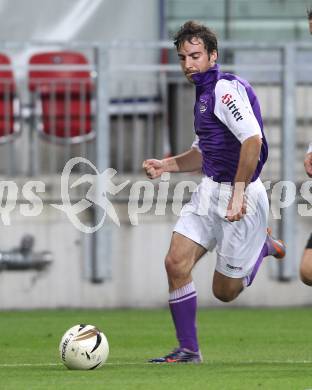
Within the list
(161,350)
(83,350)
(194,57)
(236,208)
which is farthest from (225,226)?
(161,350)

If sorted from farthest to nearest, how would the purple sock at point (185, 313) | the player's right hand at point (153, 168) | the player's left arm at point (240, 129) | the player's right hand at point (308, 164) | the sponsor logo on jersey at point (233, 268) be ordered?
the sponsor logo on jersey at point (233, 268), the player's right hand at point (153, 168), the purple sock at point (185, 313), the player's right hand at point (308, 164), the player's left arm at point (240, 129)

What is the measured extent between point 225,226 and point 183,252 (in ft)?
1.43

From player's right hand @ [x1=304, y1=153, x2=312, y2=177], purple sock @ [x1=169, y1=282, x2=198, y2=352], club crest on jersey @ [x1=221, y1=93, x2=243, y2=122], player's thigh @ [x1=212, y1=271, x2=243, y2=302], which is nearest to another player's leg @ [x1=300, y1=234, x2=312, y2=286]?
player's thigh @ [x1=212, y1=271, x2=243, y2=302]

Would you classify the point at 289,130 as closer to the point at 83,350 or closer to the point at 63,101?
the point at 63,101

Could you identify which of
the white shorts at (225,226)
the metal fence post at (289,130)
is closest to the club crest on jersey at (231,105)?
the white shorts at (225,226)

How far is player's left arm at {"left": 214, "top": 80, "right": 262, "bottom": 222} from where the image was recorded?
923cm

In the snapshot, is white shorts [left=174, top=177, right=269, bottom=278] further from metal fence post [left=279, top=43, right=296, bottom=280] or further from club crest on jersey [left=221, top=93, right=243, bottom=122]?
metal fence post [left=279, top=43, right=296, bottom=280]

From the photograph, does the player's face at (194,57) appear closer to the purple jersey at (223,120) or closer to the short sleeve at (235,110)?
the purple jersey at (223,120)

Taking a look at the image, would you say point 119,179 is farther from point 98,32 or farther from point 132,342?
point 132,342

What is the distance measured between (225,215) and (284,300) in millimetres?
5739

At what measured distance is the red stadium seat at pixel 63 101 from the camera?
15.0m

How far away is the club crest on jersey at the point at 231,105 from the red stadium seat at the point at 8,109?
5641 mm

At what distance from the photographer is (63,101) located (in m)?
15.1

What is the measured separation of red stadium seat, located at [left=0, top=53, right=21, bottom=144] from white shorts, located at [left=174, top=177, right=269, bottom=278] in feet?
17.2
